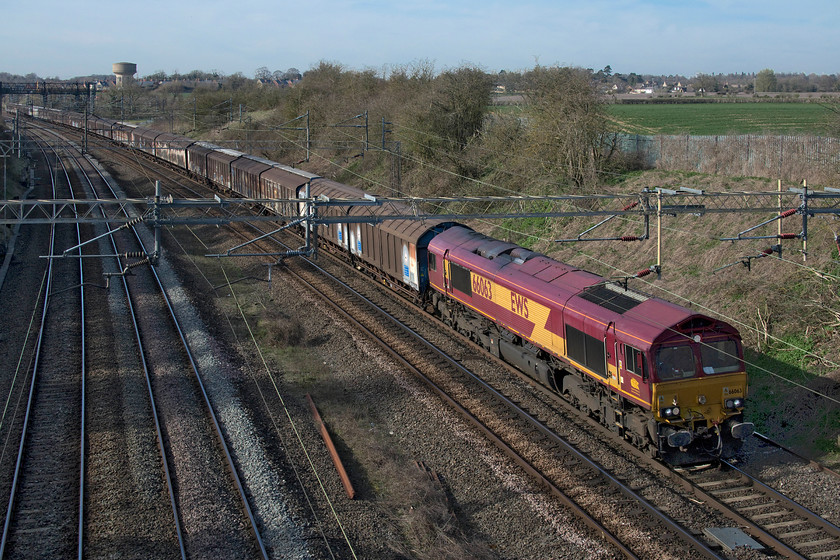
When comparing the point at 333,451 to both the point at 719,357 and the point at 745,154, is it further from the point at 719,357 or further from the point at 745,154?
the point at 745,154

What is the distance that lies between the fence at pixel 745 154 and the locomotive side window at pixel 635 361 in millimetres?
14219

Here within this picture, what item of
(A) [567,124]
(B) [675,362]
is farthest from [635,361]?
(A) [567,124]

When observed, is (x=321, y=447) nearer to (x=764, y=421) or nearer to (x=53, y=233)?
(x=764, y=421)

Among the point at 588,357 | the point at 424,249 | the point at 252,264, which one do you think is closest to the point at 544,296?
the point at 588,357

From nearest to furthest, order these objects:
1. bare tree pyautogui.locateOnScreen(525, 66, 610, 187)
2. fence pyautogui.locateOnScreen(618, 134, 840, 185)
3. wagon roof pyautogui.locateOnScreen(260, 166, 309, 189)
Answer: fence pyautogui.locateOnScreen(618, 134, 840, 185)
bare tree pyautogui.locateOnScreen(525, 66, 610, 187)
wagon roof pyautogui.locateOnScreen(260, 166, 309, 189)

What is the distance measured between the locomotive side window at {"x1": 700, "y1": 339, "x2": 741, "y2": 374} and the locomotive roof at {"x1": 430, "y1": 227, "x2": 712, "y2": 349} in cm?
46

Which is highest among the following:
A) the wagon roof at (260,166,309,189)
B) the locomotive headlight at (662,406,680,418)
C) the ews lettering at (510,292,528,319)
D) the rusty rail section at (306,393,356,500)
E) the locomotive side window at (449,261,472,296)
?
the wagon roof at (260,166,309,189)

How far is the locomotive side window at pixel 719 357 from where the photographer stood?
12998 millimetres

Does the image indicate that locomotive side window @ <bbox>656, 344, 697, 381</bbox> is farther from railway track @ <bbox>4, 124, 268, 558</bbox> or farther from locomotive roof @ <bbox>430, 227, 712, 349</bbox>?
railway track @ <bbox>4, 124, 268, 558</bbox>

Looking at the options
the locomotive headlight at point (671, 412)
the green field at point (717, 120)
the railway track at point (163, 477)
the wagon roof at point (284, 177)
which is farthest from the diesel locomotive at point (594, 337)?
the green field at point (717, 120)

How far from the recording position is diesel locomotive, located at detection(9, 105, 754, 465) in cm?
1284

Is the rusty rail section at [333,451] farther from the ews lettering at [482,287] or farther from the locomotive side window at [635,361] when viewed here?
the locomotive side window at [635,361]

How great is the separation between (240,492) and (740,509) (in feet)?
28.8

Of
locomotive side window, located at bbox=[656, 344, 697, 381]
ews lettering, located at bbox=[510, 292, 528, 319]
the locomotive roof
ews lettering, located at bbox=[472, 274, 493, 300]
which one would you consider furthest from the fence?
locomotive side window, located at bbox=[656, 344, 697, 381]
